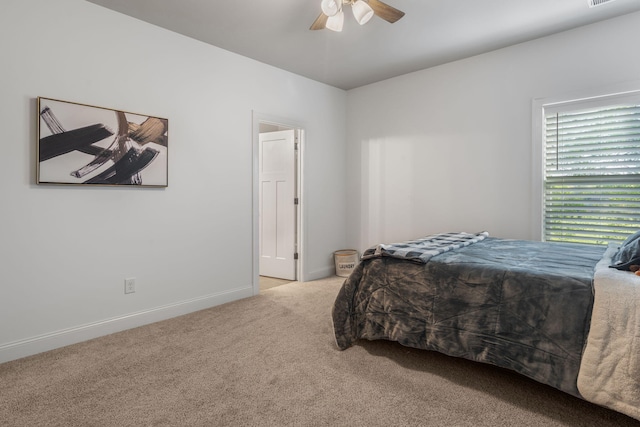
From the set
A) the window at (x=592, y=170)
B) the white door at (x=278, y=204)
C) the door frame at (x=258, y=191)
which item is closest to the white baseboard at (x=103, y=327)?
the door frame at (x=258, y=191)

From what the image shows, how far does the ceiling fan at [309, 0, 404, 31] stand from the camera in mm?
2303

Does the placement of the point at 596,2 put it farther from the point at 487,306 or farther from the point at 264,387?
the point at 264,387

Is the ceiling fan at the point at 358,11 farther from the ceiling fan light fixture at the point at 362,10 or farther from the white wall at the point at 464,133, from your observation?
the white wall at the point at 464,133

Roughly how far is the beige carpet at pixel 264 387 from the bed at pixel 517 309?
0.18 metres

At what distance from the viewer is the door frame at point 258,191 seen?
3881 millimetres

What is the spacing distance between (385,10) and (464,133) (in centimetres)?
191

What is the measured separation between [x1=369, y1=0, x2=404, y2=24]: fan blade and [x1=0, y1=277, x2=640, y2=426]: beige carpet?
2309mm

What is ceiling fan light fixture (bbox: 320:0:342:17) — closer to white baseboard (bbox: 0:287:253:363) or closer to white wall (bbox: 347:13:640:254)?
white wall (bbox: 347:13:640:254)

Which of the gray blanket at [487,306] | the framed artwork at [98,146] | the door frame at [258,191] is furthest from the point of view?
the door frame at [258,191]

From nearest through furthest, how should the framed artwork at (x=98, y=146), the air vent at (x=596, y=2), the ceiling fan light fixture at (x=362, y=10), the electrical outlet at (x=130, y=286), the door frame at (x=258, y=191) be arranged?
the ceiling fan light fixture at (x=362, y=10) → the framed artwork at (x=98, y=146) → the air vent at (x=596, y=2) → the electrical outlet at (x=130, y=286) → the door frame at (x=258, y=191)

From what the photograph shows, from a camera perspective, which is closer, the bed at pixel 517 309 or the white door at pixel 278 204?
the bed at pixel 517 309

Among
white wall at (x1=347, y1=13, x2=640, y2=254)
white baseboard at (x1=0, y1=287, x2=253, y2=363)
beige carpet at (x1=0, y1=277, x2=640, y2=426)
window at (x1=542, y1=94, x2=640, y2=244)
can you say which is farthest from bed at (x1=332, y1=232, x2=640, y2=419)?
white baseboard at (x1=0, y1=287, x2=253, y2=363)

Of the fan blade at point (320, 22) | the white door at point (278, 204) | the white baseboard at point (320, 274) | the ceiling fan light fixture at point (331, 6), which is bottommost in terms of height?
the white baseboard at point (320, 274)

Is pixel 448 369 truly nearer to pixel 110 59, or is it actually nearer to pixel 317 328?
pixel 317 328
